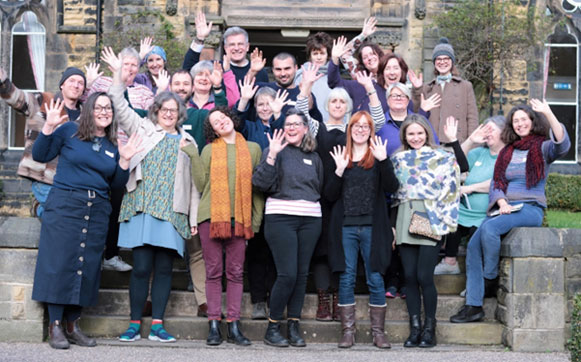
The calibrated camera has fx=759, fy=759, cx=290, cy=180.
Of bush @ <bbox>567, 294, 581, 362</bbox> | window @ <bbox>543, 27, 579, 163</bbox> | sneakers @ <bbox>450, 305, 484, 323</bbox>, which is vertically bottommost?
sneakers @ <bbox>450, 305, 484, 323</bbox>

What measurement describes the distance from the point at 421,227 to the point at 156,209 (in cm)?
222

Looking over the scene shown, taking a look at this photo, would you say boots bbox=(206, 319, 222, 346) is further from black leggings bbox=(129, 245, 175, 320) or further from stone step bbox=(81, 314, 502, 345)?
black leggings bbox=(129, 245, 175, 320)

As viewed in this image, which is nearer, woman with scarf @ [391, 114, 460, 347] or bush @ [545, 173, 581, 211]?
woman with scarf @ [391, 114, 460, 347]

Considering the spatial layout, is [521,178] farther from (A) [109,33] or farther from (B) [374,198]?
(A) [109,33]

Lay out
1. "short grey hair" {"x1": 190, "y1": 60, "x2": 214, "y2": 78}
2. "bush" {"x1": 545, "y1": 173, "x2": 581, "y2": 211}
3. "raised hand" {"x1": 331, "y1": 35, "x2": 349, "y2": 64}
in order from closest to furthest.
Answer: "short grey hair" {"x1": 190, "y1": 60, "x2": 214, "y2": 78}
"raised hand" {"x1": 331, "y1": 35, "x2": 349, "y2": 64}
"bush" {"x1": 545, "y1": 173, "x2": 581, "y2": 211}

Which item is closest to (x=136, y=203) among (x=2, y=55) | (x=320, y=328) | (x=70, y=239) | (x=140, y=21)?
(x=70, y=239)

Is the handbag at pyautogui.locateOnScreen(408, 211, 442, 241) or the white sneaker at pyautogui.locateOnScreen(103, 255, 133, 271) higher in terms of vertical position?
the handbag at pyautogui.locateOnScreen(408, 211, 442, 241)

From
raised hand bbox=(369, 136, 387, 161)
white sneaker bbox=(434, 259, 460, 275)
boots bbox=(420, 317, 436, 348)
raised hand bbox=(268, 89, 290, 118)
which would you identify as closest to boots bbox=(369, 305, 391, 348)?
boots bbox=(420, 317, 436, 348)

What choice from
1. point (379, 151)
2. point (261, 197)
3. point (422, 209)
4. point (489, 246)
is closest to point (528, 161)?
point (489, 246)

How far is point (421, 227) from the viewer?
637 centimetres

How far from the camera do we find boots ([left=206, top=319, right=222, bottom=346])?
625 cm

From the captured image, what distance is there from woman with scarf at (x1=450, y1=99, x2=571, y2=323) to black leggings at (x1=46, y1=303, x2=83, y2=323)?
3.24 metres

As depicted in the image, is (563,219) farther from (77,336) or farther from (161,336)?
(77,336)

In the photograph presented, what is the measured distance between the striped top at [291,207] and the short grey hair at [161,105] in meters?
1.06
